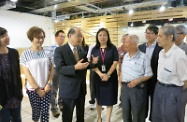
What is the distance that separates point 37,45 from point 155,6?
564 cm

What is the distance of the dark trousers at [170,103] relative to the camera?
65.7 inches

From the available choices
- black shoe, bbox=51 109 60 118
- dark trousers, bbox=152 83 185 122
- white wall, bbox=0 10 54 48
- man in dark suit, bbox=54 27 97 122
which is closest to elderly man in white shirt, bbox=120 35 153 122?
dark trousers, bbox=152 83 185 122

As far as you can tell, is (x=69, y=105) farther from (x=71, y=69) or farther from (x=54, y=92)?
(x=54, y=92)

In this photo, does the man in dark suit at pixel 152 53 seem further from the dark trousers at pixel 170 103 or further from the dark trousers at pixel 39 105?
the dark trousers at pixel 39 105

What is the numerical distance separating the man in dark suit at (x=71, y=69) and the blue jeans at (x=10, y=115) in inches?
22.3

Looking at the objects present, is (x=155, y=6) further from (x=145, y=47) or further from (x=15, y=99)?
(x=15, y=99)

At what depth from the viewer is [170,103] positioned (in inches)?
66.5

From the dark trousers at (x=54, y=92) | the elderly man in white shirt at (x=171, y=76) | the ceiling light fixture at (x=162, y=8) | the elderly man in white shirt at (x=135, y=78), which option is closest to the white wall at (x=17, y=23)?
the dark trousers at (x=54, y=92)

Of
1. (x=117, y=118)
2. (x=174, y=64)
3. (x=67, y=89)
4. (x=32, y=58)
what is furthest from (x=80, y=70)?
(x=117, y=118)

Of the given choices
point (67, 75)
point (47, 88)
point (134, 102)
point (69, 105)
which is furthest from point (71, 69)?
point (134, 102)

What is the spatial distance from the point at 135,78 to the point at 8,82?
4.97 feet

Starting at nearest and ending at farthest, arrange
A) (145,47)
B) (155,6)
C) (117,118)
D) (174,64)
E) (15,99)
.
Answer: (174,64) → (15,99) → (145,47) → (117,118) → (155,6)

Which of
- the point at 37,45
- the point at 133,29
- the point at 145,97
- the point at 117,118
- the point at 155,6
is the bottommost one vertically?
the point at 117,118

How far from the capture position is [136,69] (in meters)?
1.93
